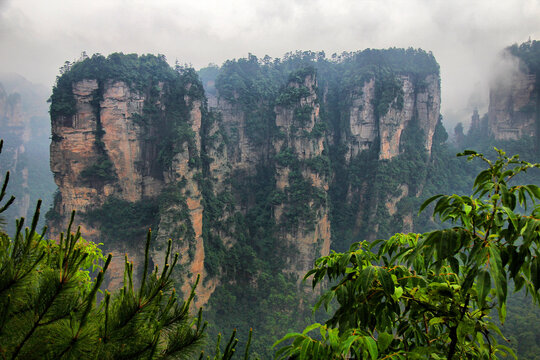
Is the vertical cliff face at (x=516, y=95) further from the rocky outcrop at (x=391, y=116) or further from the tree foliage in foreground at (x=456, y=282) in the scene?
the tree foliage in foreground at (x=456, y=282)

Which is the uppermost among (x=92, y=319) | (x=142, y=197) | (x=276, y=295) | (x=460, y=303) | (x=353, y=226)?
(x=460, y=303)

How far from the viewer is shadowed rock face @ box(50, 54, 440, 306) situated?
17.2 meters

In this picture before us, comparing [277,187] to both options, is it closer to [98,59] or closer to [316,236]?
[316,236]

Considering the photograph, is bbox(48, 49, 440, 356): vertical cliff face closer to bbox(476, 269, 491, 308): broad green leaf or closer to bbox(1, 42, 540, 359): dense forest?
bbox(1, 42, 540, 359): dense forest

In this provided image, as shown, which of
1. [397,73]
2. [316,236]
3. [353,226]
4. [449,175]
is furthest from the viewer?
[449,175]

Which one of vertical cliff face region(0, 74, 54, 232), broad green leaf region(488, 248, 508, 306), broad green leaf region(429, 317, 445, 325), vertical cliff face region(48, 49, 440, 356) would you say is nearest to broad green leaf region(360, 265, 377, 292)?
broad green leaf region(429, 317, 445, 325)

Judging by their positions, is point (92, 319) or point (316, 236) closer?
point (92, 319)

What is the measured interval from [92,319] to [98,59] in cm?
2030

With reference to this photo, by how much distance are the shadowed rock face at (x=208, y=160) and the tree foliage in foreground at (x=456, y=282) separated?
16146 millimetres

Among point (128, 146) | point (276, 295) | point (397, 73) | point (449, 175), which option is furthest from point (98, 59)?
point (449, 175)

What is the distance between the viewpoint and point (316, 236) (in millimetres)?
22938

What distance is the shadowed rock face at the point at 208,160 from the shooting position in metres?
17.2

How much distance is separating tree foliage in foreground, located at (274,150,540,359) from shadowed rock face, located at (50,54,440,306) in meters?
16.1

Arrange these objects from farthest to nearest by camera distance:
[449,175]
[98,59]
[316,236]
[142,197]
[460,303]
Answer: [449,175], [316,236], [142,197], [98,59], [460,303]
